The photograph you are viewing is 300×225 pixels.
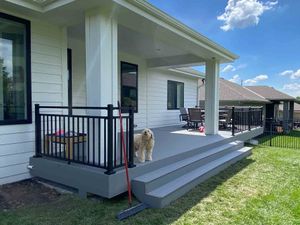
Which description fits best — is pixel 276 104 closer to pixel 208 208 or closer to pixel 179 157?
pixel 179 157

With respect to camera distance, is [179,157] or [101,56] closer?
[101,56]

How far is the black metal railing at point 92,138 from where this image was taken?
10.6ft

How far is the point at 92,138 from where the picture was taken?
3.73 metres

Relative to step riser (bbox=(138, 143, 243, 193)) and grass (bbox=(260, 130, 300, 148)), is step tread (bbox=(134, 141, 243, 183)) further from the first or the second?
grass (bbox=(260, 130, 300, 148))

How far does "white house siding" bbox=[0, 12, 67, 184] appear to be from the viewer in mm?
3924

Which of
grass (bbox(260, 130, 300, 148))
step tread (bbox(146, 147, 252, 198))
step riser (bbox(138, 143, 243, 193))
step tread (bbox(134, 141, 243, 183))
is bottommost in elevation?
grass (bbox(260, 130, 300, 148))

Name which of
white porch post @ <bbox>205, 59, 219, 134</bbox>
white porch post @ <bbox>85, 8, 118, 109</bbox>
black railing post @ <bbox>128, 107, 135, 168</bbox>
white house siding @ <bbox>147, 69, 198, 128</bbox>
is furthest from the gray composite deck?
white house siding @ <bbox>147, 69, 198, 128</bbox>

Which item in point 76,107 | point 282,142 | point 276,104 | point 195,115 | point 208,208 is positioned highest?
point 276,104

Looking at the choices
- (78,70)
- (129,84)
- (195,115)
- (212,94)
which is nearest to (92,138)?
(78,70)

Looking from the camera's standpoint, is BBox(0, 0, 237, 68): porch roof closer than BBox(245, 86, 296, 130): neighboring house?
Yes

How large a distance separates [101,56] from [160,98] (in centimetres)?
635

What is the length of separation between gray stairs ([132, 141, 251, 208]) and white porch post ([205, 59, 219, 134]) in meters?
1.64

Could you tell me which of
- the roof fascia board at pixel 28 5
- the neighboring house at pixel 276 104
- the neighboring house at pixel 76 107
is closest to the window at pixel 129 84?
the neighboring house at pixel 76 107

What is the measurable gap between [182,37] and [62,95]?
2.75m
